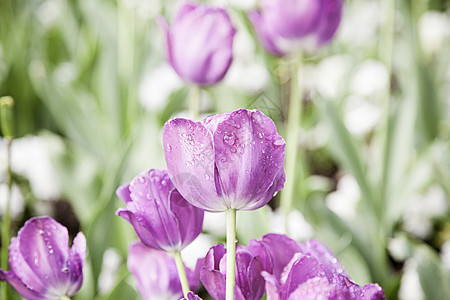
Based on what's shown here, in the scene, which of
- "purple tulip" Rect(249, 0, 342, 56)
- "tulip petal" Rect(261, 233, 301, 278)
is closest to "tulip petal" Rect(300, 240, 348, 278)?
"tulip petal" Rect(261, 233, 301, 278)

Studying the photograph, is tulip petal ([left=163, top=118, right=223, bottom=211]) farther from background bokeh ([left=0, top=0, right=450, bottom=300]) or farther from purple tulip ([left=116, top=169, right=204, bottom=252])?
background bokeh ([left=0, top=0, right=450, bottom=300])

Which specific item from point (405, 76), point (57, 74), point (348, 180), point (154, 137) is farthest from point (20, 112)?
point (405, 76)

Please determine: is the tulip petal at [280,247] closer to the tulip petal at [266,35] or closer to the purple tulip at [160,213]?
the purple tulip at [160,213]

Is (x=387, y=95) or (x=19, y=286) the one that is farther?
(x=387, y=95)

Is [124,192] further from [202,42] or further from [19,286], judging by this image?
[202,42]

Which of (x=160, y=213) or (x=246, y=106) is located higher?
(x=160, y=213)

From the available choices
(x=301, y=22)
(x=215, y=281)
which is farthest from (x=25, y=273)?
(x=301, y=22)

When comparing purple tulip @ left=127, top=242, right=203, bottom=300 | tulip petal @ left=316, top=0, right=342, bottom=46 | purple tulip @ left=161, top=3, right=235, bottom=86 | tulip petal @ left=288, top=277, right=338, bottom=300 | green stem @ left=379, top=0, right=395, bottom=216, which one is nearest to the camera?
tulip petal @ left=288, top=277, right=338, bottom=300
